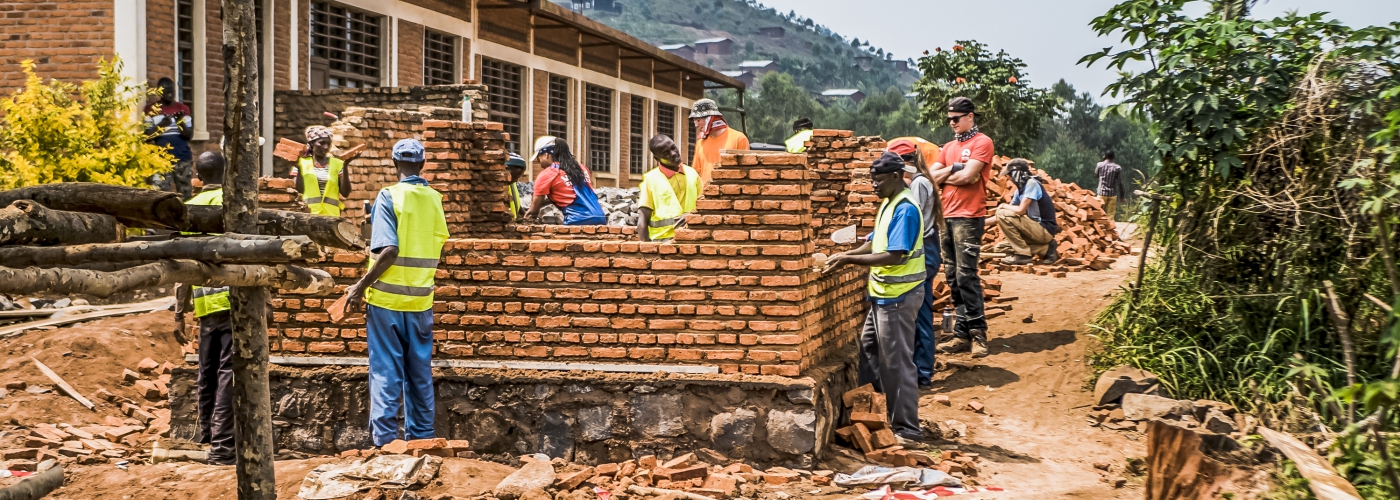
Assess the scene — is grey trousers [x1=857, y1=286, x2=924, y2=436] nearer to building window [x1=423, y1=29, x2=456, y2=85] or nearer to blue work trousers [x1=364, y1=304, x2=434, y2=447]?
blue work trousers [x1=364, y1=304, x2=434, y2=447]

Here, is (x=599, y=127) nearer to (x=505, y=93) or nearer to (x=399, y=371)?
(x=505, y=93)

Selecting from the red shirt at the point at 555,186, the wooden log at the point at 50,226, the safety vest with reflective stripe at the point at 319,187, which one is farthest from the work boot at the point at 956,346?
the wooden log at the point at 50,226

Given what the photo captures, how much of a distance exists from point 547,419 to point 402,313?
3.39ft

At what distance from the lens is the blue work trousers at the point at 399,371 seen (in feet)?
20.0

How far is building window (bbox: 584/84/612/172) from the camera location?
24.7 metres

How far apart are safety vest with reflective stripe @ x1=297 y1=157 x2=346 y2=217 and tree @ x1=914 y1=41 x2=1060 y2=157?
16.8 meters

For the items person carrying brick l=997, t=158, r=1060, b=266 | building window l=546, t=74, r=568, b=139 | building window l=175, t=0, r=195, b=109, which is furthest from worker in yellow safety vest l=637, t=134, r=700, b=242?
building window l=546, t=74, r=568, b=139

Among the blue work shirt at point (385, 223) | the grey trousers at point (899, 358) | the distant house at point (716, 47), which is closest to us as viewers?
the blue work shirt at point (385, 223)

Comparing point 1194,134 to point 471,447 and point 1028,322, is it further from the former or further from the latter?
point 471,447

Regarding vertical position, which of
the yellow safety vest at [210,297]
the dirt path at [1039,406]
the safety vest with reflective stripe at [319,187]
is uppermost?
the safety vest with reflective stripe at [319,187]

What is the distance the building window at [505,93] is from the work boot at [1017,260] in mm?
9958

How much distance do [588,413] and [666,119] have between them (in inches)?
929

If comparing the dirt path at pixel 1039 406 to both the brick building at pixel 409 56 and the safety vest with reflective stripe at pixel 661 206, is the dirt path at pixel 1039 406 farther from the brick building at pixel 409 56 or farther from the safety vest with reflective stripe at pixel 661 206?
the brick building at pixel 409 56

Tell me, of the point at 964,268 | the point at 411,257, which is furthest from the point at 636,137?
the point at 411,257
